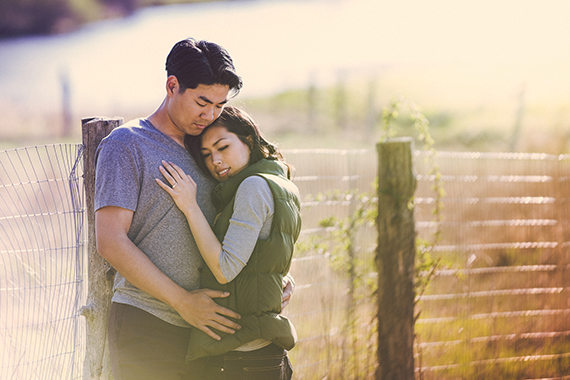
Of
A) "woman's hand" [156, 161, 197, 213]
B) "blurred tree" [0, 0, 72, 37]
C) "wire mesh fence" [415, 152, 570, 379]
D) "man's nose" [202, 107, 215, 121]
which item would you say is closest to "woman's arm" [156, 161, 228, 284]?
"woman's hand" [156, 161, 197, 213]

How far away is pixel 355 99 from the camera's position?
18656mm

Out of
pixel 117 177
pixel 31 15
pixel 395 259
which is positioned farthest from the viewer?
pixel 31 15

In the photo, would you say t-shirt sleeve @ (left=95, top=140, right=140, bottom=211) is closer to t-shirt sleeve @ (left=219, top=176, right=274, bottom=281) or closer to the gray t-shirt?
the gray t-shirt

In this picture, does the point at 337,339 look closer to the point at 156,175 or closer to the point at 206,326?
the point at 206,326

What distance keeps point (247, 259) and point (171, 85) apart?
79cm

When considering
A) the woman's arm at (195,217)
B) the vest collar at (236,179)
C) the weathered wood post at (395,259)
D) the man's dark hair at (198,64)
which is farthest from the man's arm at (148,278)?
the weathered wood post at (395,259)

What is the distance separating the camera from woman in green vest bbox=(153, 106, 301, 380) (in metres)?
1.82

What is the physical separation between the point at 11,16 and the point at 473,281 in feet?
68.9

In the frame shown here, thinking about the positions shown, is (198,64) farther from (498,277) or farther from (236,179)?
(498,277)

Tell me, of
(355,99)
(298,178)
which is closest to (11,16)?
(355,99)

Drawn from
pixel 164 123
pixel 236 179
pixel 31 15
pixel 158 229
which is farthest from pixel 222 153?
pixel 31 15

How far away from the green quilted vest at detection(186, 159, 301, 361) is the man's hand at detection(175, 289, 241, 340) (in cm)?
3

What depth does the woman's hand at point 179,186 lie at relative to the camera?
185 centimetres

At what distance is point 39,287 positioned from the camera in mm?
2295
